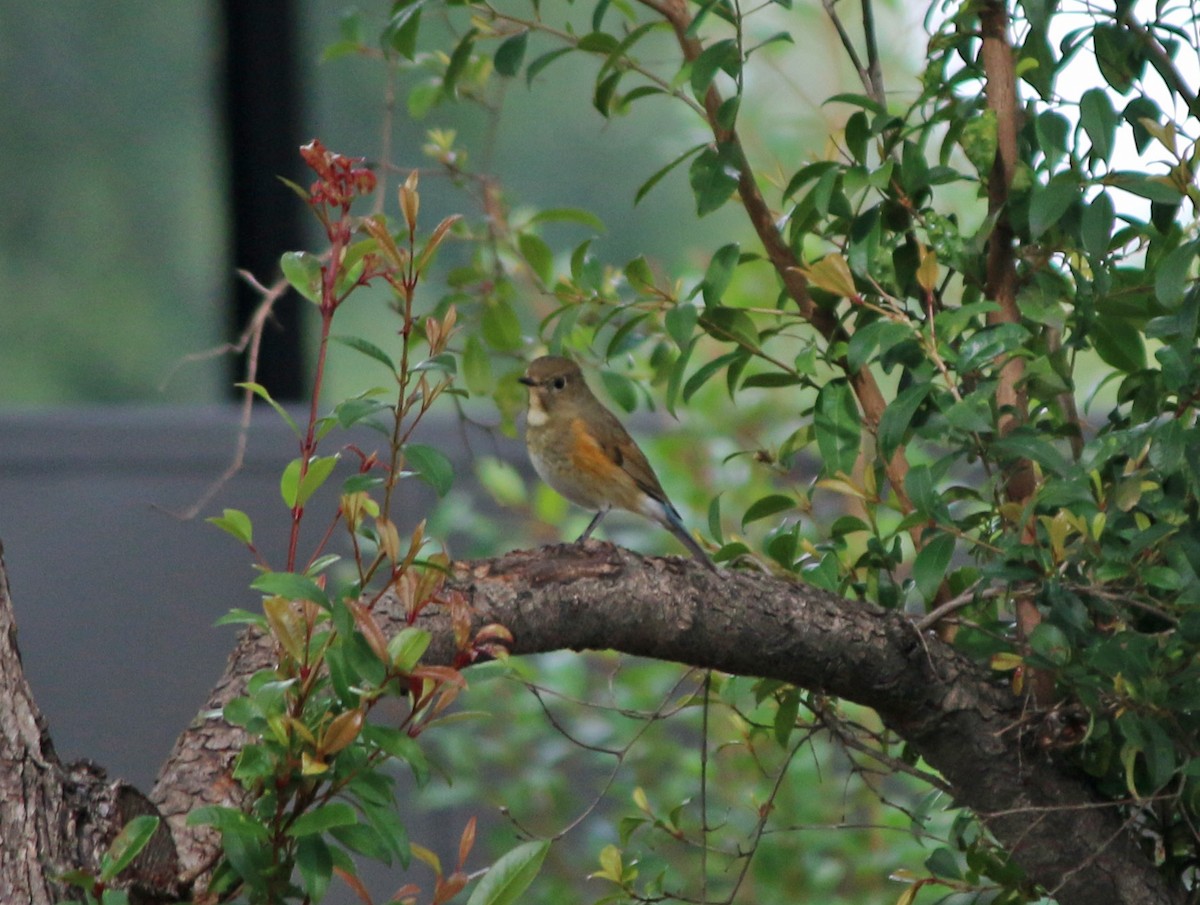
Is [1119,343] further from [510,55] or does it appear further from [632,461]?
[632,461]

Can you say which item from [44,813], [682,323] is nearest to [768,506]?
[682,323]

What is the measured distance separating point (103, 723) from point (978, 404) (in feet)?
Answer: 10.6

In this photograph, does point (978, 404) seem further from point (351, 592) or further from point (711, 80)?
point (351, 592)

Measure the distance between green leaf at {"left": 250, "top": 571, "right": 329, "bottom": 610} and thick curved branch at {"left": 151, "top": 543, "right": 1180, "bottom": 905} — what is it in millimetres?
379

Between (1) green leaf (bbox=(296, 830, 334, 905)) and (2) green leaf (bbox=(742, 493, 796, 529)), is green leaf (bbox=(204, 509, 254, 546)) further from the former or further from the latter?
(2) green leaf (bbox=(742, 493, 796, 529))

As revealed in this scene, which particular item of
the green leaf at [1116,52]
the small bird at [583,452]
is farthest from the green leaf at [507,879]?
the small bird at [583,452]

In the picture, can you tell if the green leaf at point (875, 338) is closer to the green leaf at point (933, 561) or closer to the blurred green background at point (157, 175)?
the green leaf at point (933, 561)

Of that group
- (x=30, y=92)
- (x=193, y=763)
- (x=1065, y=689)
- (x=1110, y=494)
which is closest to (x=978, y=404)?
(x=1110, y=494)

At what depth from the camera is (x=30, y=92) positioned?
14.0 feet

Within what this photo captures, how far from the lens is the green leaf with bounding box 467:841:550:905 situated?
0.97 m

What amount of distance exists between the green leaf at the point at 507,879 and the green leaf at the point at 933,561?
508 millimetres

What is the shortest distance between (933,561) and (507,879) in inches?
21.5

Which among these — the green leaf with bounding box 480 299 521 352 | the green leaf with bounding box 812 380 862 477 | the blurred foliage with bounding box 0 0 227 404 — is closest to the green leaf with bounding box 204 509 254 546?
the green leaf with bounding box 812 380 862 477

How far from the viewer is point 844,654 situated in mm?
1402
